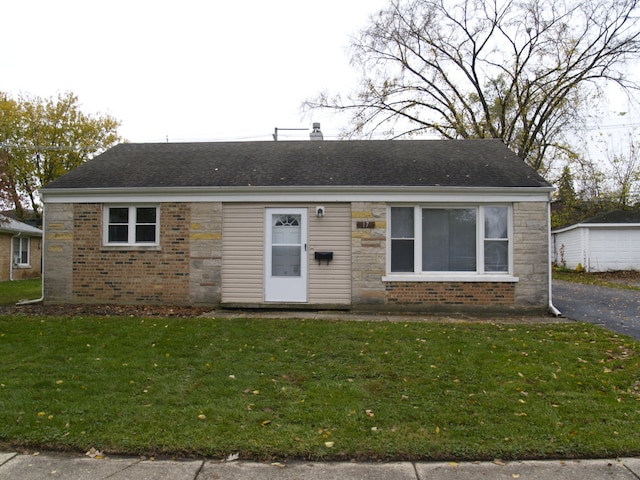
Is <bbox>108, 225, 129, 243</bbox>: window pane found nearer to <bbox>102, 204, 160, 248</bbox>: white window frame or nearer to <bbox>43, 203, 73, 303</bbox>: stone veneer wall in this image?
<bbox>102, 204, 160, 248</bbox>: white window frame

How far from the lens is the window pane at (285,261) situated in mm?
10062

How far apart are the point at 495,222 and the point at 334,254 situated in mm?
3589

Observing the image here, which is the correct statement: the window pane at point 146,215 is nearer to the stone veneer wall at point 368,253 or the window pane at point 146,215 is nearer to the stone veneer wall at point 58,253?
the stone veneer wall at point 58,253

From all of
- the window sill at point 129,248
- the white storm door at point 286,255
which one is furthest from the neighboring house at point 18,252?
the white storm door at point 286,255

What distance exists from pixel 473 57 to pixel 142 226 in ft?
71.8

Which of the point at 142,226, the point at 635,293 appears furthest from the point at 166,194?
the point at 635,293

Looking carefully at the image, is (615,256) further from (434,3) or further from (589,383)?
(589,383)

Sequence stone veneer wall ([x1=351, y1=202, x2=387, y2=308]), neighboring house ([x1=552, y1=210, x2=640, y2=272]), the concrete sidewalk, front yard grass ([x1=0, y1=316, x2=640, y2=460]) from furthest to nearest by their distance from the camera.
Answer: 1. neighboring house ([x1=552, y1=210, x2=640, y2=272])
2. stone veneer wall ([x1=351, y1=202, x2=387, y2=308])
3. front yard grass ([x1=0, y1=316, x2=640, y2=460])
4. the concrete sidewalk

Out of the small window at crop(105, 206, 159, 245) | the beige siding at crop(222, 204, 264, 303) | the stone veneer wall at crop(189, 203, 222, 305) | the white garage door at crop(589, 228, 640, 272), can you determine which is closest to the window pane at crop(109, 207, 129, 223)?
the small window at crop(105, 206, 159, 245)

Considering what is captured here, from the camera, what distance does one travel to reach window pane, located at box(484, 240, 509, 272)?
9797 millimetres

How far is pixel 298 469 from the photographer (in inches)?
127

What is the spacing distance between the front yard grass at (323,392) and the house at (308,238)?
2310 mm

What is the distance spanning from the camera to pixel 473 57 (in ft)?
82.7

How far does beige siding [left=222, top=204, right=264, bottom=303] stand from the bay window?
2.94 meters
